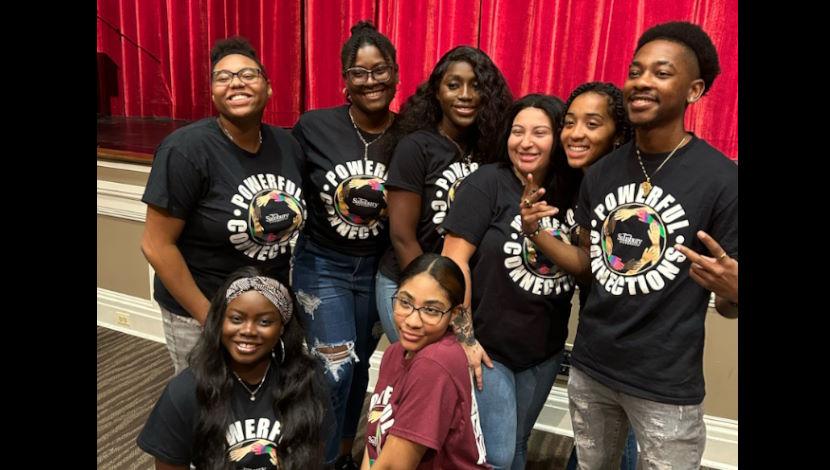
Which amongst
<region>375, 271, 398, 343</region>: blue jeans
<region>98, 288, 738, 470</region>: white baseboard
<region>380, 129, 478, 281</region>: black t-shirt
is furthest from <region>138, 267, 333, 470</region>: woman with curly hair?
<region>98, 288, 738, 470</region>: white baseboard

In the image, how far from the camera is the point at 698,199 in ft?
4.50

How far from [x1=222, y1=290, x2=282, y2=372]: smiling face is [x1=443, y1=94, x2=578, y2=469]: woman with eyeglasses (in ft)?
1.65

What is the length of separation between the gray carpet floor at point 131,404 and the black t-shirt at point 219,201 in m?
0.99

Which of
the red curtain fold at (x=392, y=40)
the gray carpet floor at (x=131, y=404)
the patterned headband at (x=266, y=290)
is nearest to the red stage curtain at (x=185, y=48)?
the red curtain fold at (x=392, y=40)

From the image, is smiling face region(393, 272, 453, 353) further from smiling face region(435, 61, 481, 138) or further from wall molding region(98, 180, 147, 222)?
wall molding region(98, 180, 147, 222)

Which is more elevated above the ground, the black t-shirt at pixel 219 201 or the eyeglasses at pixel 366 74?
the eyeglasses at pixel 366 74

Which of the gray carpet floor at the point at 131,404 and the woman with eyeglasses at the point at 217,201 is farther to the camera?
the gray carpet floor at the point at 131,404

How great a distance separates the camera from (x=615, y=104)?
1693 mm

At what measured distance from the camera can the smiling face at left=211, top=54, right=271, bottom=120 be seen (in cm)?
180

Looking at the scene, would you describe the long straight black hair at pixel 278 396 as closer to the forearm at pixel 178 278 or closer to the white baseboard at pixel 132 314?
the forearm at pixel 178 278

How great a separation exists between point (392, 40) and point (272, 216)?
8.08ft

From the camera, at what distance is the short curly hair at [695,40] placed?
138 centimetres
